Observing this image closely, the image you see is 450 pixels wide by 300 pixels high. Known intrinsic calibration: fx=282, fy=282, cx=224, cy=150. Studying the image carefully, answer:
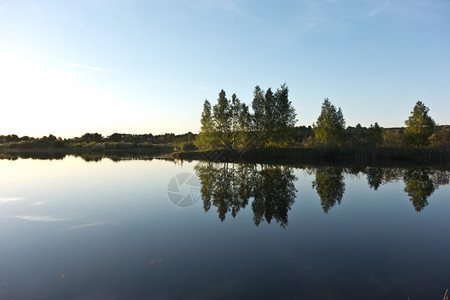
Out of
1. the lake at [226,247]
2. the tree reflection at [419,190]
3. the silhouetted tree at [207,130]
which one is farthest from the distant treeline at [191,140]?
the lake at [226,247]

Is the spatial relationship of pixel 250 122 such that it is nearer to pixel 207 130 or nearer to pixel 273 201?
pixel 207 130

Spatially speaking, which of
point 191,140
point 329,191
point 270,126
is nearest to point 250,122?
point 270,126

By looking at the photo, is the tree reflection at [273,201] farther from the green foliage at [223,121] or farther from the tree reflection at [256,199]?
the green foliage at [223,121]

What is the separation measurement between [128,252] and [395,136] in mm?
59965

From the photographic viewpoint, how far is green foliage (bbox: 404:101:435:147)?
2035 inches

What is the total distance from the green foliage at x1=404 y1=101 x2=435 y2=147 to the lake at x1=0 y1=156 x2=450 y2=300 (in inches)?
1770

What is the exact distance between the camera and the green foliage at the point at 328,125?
55.4m

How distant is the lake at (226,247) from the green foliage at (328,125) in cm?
4244

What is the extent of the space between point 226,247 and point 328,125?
52737 millimetres

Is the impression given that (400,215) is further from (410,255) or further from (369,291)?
(369,291)

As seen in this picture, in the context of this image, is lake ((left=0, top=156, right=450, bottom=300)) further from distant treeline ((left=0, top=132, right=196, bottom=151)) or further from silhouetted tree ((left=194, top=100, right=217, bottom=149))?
distant treeline ((left=0, top=132, right=196, bottom=151))

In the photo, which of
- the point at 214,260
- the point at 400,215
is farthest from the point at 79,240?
the point at 400,215

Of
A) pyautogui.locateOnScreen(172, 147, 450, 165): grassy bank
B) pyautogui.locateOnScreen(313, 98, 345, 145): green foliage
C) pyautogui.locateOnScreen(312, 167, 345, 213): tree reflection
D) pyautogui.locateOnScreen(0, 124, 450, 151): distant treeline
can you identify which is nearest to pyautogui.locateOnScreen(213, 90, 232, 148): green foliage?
pyautogui.locateOnScreen(172, 147, 450, 165): grassy bank

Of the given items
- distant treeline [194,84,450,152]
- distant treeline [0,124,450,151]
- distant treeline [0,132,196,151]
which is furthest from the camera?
distant treeline [0,132,196,151]
